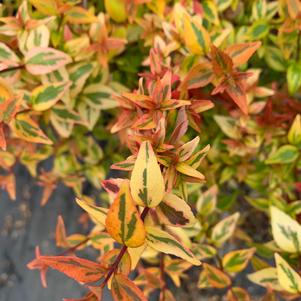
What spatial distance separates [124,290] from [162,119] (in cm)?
22

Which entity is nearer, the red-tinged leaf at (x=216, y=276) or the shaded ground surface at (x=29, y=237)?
the red-tinged leaf at (x=216, y=276)

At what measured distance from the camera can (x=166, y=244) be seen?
56cm

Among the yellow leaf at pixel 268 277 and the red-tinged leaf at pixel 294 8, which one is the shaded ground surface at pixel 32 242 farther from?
the red-tinged leaf at pixel 294 8

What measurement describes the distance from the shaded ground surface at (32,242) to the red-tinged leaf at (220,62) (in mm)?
889

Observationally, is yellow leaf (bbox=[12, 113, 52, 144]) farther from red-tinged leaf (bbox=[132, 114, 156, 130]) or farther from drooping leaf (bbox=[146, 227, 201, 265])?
drooping leaf (bbox=[146, 227, 201, 265])

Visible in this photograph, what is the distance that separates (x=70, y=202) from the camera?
162 cm

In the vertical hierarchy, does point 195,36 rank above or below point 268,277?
above

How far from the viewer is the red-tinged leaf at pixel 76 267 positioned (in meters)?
0.54

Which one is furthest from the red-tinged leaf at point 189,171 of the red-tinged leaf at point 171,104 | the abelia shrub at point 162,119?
the red-tinged leaf at point 171,104

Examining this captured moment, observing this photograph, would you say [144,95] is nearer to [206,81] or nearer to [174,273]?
[206,81]

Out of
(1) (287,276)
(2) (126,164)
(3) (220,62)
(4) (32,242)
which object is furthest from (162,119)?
(4) (32,242)

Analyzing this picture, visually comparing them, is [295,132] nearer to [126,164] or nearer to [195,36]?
[195,36]

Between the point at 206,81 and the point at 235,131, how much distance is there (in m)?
0.26

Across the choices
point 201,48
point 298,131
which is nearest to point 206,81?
point 201,48
